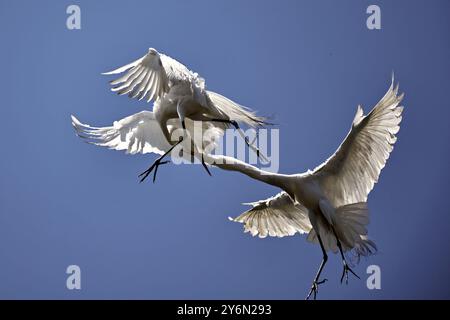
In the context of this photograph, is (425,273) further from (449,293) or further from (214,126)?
(214,126)

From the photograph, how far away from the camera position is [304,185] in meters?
9.62

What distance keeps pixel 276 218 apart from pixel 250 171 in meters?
1.43

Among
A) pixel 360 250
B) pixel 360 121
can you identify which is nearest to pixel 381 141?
pixel 360 121

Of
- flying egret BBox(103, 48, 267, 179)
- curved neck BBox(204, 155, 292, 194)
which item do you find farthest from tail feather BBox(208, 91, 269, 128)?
curved neck BBox(204, 155, 292, 194)

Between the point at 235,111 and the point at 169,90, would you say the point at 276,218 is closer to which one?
the point at 235,111

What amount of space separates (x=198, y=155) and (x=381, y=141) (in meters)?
1.83

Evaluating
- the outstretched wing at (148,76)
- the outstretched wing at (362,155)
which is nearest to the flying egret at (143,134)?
the outstretched wing at (148,76)

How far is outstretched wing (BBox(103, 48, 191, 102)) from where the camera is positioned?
29.9 feet

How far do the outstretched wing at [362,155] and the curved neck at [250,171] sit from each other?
34 cm

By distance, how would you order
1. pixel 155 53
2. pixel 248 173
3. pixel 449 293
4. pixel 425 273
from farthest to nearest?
pixel 425 273, pixel 449 293, pixel 248 173, pixel 155 53

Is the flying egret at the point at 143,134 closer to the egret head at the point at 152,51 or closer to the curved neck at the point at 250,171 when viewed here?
the curved neck at the point at 250,171

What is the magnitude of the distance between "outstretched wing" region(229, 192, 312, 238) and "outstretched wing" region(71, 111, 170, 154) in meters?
1.61

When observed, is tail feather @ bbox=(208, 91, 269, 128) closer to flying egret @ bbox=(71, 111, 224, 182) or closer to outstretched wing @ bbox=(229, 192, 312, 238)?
flying egret @ bbox=(71, 111, 224, 182)

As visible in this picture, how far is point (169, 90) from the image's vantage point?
9.14 metres
